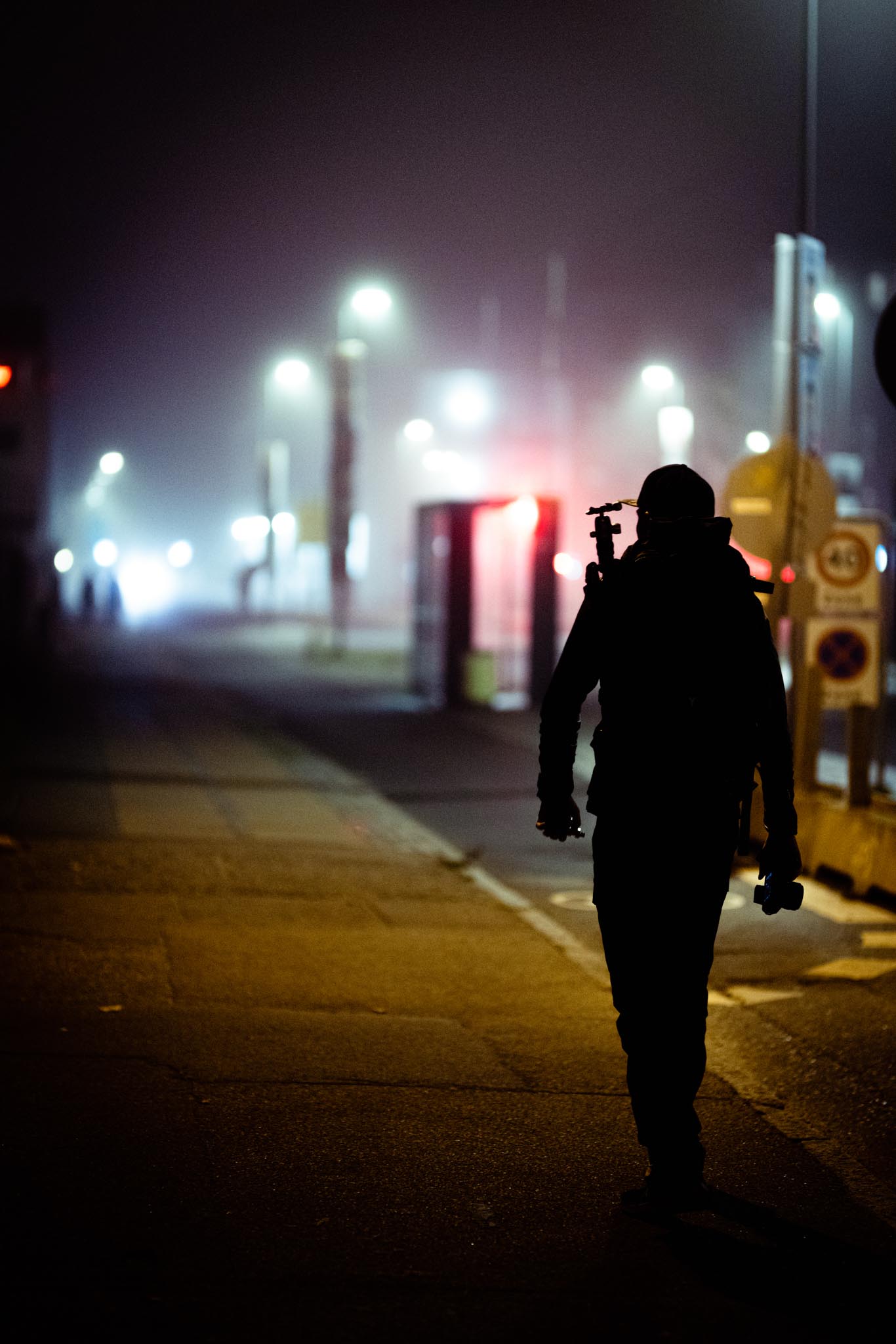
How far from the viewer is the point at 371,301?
3003 centimetres

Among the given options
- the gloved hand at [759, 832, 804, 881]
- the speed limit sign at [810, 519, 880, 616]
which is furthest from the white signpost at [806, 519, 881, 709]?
the gloved hand at [759, 832, 804, 881]

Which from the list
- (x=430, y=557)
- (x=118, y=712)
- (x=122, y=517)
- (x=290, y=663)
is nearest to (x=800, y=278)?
(x=118, y=712)

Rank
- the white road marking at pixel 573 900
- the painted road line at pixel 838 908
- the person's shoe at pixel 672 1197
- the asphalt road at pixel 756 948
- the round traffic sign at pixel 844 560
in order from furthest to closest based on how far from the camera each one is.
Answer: the round traffic sign at pixel 844 560, the white road marking at pixel 573 900, the painted road line at pixel 838 908, the asphalt road at pixel 756 948, the person's shoe at pixel 672 1197

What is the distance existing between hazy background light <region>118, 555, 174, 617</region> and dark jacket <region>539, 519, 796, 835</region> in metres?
92.5

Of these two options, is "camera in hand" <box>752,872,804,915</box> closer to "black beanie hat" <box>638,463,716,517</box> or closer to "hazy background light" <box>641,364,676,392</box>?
"black beanie hat" <box>638,463,716,517</box>

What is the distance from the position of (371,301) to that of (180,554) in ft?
242

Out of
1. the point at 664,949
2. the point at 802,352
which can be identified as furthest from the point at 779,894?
the point at 802,352

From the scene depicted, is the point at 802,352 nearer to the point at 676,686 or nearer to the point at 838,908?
the point at 838,908

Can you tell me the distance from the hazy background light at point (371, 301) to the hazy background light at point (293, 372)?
269 inches

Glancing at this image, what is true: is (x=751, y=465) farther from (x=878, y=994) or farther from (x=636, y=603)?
(x=636, y=603)

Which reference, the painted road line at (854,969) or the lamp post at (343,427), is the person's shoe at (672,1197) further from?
the lamp post at (343,427)

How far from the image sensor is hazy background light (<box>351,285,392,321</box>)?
2983cm

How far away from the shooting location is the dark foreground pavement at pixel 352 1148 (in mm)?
3570

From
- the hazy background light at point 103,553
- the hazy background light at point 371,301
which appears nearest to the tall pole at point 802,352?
the hazy background light at point 371,301
